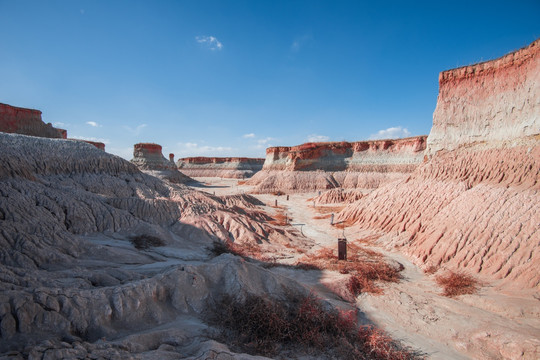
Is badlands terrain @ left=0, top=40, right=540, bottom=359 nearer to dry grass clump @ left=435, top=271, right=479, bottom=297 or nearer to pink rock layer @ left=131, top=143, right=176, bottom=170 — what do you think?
dry grass clump @ left=435, top=271, right=479, bottom=297

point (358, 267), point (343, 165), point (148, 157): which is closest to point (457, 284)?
point (358, 267)

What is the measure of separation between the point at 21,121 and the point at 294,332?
3945 centimetres

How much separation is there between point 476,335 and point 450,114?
13128mm

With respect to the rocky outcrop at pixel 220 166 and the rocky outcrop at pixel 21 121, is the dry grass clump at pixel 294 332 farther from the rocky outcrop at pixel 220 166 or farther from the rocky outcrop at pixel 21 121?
the rocky outcrop at pixel 220 166

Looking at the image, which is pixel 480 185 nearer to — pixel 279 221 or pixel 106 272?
pixel 279 221

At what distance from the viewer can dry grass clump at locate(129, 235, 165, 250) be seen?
9977mm

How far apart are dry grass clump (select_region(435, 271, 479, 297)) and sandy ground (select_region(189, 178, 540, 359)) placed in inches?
7.1

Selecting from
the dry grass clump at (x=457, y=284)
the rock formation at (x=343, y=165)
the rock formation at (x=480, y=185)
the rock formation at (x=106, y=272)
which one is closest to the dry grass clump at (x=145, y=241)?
the rock formation at (x=106, y=272)

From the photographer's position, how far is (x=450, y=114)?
1486 centimetres

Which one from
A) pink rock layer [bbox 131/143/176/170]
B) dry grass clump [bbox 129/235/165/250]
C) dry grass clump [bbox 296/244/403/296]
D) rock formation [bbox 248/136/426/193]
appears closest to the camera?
dry grass clump [bbox 296/244/403/296]

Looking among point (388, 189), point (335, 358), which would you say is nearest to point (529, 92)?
point (388, 189)

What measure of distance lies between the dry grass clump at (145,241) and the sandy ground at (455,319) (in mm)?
5960

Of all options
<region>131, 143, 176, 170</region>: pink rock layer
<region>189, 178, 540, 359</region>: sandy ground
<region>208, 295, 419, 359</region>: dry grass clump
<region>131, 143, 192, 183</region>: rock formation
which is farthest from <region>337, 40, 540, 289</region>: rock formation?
<region>131, 143, 176, 170</region>: pink rock layer

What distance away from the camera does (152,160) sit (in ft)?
170
